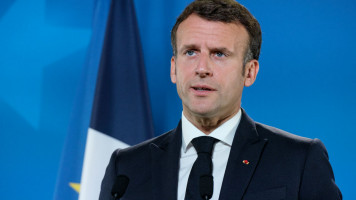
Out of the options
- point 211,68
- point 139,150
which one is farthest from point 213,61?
point 139,150

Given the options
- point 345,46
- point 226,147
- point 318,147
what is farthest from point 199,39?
point 345,46

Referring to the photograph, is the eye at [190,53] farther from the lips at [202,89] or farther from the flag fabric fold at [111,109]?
the flag fabric fold at [111,109]

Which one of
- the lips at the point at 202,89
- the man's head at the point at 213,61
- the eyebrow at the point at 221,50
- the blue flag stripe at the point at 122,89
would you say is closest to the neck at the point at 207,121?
the man's head at the point at 213,61

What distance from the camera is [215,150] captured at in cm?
164

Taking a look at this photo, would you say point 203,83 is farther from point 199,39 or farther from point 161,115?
point 161,115

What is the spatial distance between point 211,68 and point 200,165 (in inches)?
12.8

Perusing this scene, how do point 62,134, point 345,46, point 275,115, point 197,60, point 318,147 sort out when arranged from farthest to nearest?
point 62,134 < point 275,115 < point 345,46 < point 197,60 < point 318,147

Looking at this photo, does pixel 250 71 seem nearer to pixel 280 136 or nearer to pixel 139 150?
pixel 280 136

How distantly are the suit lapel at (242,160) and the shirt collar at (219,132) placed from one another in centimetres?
3

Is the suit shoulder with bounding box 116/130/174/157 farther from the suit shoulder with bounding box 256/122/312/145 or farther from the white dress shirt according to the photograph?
the suit shoulder with bounding box 256/122/312/145

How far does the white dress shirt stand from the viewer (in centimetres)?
159

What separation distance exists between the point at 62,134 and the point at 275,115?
1.38 m

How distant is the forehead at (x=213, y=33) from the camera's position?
1634 mm

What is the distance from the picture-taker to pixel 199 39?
5.39 feet
